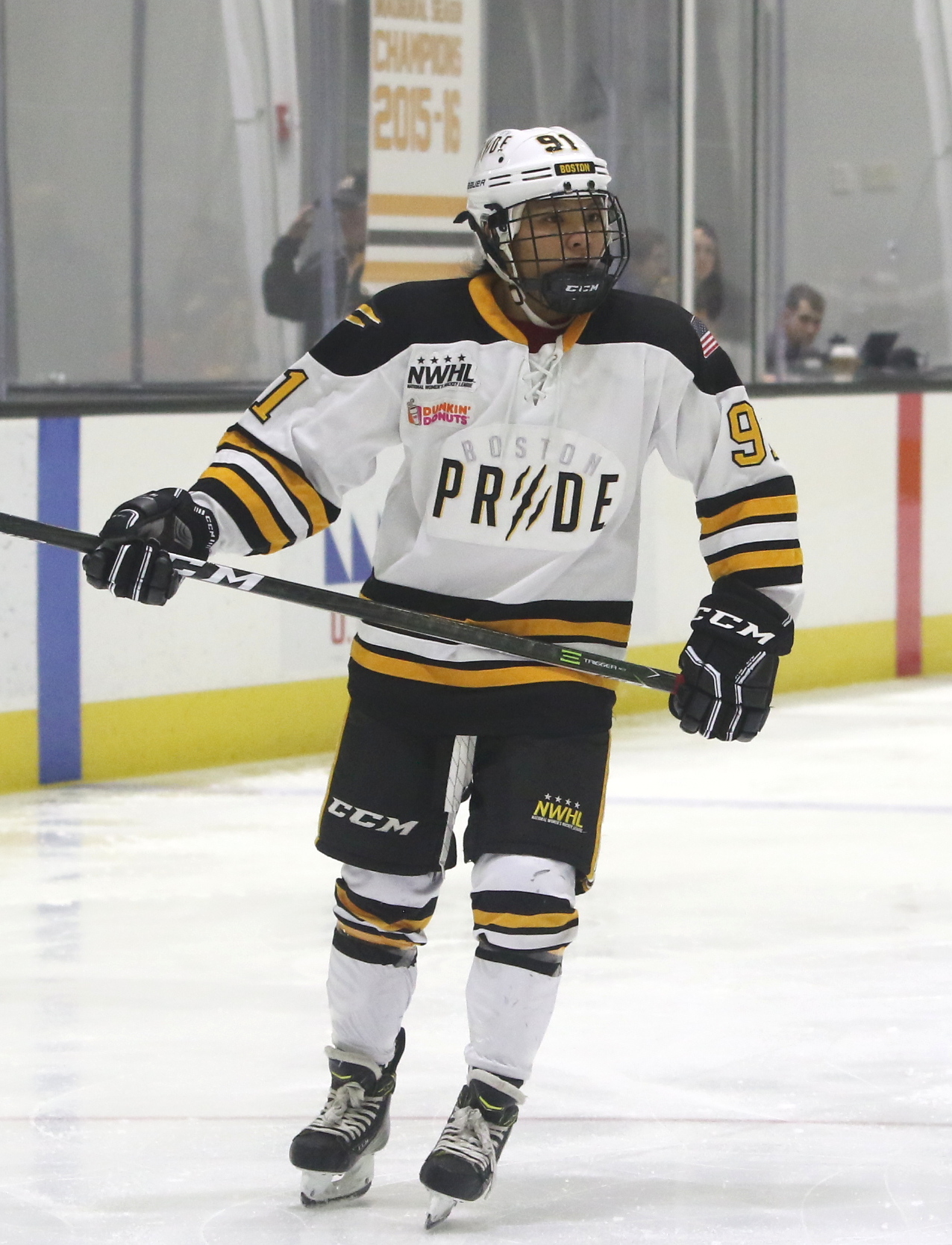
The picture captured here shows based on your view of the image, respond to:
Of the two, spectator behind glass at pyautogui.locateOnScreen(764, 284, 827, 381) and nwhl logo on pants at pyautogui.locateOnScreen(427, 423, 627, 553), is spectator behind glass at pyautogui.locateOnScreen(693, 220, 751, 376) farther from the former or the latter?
nwhl logo on pants at pyautogui.locateOnScreen(427, 423, 627, 553)

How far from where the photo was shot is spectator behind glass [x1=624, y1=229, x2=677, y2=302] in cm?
573

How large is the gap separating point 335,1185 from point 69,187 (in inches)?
132

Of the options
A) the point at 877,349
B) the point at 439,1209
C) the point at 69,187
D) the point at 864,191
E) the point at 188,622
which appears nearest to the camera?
the point at 439,1209

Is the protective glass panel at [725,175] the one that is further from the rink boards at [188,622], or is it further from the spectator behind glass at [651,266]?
the rink boards at [188,622]

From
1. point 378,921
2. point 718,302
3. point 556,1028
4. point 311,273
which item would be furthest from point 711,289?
point 378,921

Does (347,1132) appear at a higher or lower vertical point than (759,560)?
lower

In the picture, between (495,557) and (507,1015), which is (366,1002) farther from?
(495,557)

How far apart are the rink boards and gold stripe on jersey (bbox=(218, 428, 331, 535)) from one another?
2246 mm

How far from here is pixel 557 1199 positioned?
7.01ft

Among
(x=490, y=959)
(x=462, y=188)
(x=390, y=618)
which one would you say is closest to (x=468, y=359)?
(x=390, y=618)

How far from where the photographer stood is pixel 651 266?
5781 mm

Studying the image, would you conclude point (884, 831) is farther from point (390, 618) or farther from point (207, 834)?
point (390, 618)

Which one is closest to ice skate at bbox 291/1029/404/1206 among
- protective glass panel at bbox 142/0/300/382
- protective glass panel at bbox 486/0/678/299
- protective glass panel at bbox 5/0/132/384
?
protective glass panel at bbox 5/0/132/384

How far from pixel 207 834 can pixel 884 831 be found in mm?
1330
